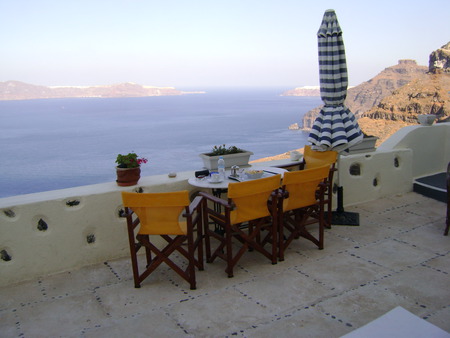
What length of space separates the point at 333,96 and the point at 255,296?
8.36 ft


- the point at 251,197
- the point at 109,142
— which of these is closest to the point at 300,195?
the point at 251,197

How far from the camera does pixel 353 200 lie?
5.44 metres

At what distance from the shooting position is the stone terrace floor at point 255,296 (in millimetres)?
2756

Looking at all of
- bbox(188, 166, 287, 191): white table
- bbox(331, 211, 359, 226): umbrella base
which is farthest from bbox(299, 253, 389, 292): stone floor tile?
bbox(188, 166, 287, 191): white table

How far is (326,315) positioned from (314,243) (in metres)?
1.27

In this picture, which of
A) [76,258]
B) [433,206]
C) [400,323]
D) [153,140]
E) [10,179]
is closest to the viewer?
[400,323]

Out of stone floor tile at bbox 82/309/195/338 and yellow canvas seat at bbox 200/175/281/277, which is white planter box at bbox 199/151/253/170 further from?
stone floor tile at bbox 82/309/195/338

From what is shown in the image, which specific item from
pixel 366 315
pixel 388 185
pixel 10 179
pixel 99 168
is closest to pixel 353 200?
Result: pixel 388 185

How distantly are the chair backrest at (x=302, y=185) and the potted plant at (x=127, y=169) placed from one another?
56.3 inches

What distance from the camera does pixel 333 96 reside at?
4590mm

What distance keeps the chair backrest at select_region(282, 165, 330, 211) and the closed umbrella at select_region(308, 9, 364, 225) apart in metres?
0.91

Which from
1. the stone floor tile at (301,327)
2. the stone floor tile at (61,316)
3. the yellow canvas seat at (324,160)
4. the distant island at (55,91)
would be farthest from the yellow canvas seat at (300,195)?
the distant island at (55,91)

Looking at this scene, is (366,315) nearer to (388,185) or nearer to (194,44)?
(388,185)

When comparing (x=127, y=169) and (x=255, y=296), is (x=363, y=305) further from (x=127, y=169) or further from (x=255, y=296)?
(x=127, y=169)
